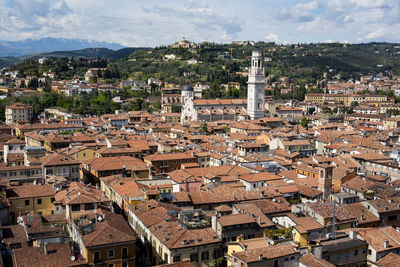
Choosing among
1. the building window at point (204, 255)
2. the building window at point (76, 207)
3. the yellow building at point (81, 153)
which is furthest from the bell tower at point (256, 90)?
the building window at point (204, 255)

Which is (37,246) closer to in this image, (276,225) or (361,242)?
(276,225)

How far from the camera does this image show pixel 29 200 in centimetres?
2930

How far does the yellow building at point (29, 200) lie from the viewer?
28889 millimetres

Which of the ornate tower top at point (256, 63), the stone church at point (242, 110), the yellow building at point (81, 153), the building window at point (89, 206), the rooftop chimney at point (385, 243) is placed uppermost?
the ornate tower top at point (256, 63)

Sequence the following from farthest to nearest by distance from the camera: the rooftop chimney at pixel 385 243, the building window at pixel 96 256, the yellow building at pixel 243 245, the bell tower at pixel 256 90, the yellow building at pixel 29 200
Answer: the bell tower at pixel 256 90
the yellow building at pixel 29 200
the rooftop chimney at pixel 385 243
the yellow building at pixel 243 245
the building window at pixel 96 256

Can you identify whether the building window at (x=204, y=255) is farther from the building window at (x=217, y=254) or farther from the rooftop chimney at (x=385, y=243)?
the rooftop chimney at (x=385, y=243)

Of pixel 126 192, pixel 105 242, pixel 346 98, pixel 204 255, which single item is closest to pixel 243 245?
pixel 204 255

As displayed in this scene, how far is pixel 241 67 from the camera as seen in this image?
612 ft

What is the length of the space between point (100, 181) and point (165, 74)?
126077 millimetres

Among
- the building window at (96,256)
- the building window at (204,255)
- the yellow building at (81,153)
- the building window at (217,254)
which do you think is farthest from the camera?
the yellow building at (81,153)

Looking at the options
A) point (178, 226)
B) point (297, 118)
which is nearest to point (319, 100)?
point (297, 118)

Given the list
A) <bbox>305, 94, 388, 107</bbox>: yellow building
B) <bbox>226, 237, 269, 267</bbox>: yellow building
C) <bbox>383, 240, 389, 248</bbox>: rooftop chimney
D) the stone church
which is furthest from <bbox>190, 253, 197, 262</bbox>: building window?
<bbox>305, 94, 388, 107</bbox>: yellow building

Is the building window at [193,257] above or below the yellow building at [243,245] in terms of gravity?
below

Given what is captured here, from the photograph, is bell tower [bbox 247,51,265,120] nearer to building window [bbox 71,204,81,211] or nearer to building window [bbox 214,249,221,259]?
building window [bbox 71,204,81,211]
